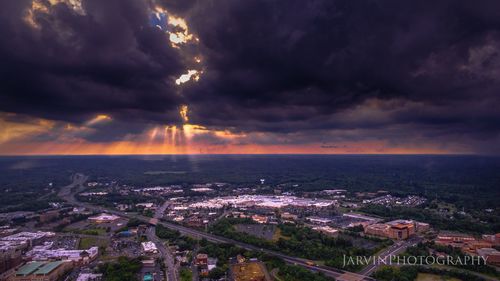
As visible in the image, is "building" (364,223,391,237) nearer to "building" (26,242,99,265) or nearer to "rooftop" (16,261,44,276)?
"building" (26,242,99,265)

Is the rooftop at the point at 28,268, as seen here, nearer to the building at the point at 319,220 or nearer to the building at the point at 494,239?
the building at the point at 319,220

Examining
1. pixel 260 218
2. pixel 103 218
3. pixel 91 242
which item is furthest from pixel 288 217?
Result: pixel 91 242

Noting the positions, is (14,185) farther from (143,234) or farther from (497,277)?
(497,277)

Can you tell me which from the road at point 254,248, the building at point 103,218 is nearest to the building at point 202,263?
the road at point 254,248

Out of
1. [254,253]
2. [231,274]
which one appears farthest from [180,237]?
[231,274]

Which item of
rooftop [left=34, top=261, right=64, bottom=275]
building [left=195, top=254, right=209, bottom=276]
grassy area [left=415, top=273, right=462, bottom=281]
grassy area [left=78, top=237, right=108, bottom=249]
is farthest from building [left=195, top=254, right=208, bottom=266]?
grassy area [left=415, top=273, right=462, bottom=281]

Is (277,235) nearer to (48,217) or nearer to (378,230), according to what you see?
(378,230)
